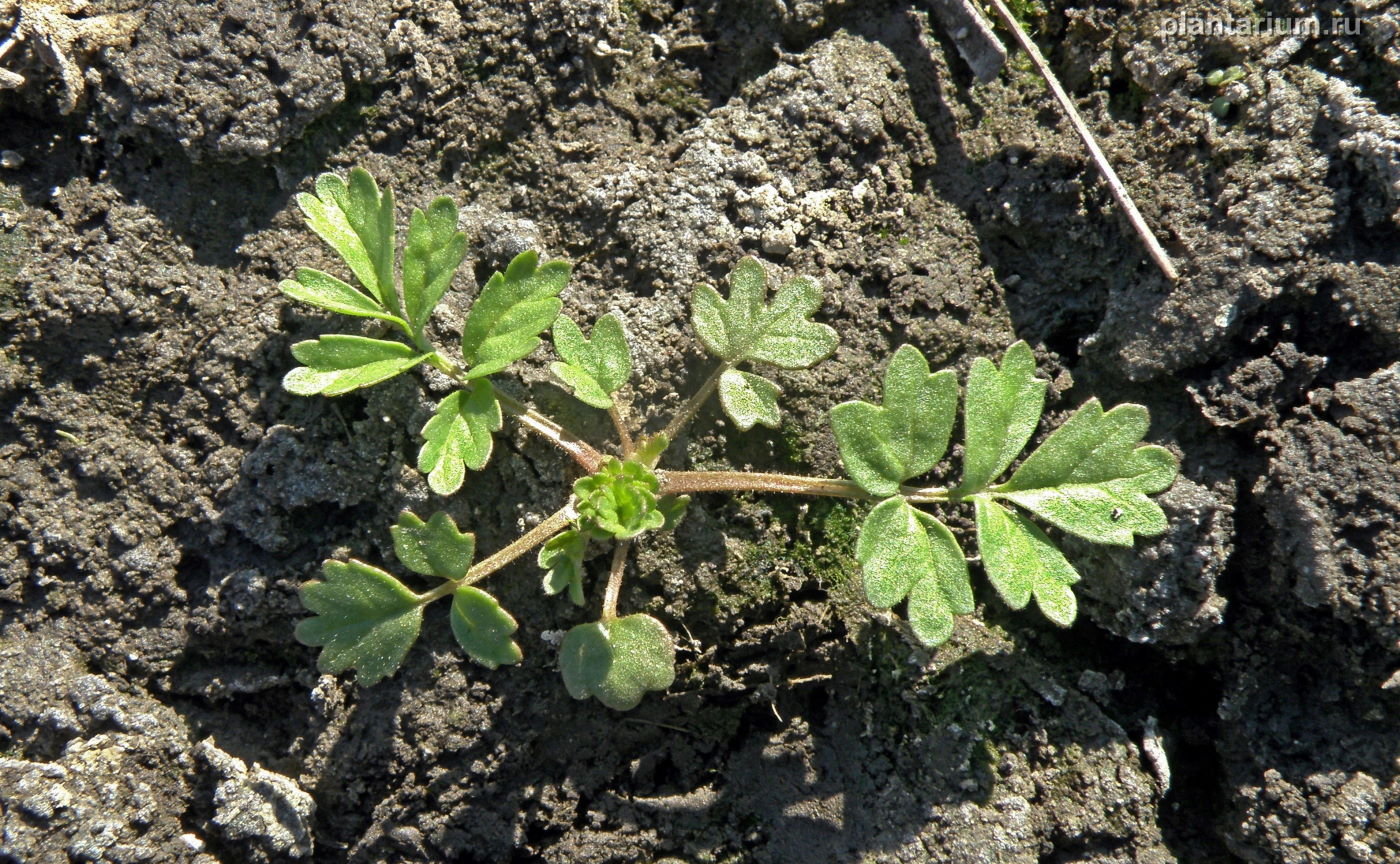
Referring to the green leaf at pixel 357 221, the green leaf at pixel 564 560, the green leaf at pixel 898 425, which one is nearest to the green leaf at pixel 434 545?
the green leaf at pixel 564 560

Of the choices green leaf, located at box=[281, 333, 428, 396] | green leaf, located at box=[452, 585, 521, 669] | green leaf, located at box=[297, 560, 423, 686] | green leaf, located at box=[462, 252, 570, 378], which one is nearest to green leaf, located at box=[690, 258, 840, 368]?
green leaf, located at box=[462, 252, 570, 378]

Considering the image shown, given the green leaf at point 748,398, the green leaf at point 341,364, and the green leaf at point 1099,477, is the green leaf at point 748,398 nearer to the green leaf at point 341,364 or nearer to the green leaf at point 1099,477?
the green leaf at point 1099,477

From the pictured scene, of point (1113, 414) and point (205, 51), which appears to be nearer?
point (1113, 414)

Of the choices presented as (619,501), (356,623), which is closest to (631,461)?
(619,501)

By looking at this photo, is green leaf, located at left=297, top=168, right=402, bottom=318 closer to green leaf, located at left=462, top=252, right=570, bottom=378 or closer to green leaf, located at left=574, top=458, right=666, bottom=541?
green leaf, located at left=462, top=252, right=570, bottom=378

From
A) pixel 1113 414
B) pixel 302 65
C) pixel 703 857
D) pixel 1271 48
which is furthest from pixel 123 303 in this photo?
pixel 1271 48

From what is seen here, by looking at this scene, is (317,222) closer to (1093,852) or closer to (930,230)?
(930,230)
